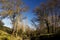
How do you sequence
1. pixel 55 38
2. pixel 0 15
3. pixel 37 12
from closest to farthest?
pixel 55 38 < pixel 0 15 < pixel 37 12

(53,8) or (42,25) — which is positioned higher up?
(53,8)

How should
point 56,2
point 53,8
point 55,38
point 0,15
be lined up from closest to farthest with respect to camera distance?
point 55,38
point 0,15
point 56,2
point 53,8

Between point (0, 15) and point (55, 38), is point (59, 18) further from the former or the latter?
point (0, 15)

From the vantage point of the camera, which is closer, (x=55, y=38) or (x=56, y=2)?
(x=55, y=38)

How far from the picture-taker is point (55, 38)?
78.5 ft

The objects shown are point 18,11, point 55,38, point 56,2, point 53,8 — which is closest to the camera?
point 55,38

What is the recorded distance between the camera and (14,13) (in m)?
30.7

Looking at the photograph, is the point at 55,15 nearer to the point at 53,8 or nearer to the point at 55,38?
the point at 53,8

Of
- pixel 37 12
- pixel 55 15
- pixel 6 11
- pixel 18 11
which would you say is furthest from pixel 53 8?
pixel 6 11

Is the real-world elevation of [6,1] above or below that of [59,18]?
above

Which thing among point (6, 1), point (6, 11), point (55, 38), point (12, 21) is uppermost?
point (6, 1)

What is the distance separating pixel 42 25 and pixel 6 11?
18527 mm

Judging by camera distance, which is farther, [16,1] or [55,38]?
[16,1]

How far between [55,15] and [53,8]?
2161mm
